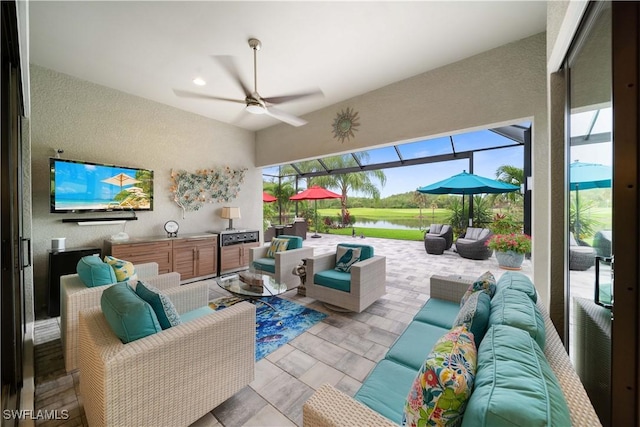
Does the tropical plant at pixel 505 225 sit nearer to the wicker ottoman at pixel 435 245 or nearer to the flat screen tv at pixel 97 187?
the wicker ottoman at pixel 435 245

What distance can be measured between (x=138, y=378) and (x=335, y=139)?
3.96 m

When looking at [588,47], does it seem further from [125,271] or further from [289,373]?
[125,271]

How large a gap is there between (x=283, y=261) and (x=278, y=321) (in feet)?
3.37

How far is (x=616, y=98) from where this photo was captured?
0.85 metres

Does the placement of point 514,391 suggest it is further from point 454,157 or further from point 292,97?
point 454,157

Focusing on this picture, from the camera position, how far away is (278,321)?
2711 mm

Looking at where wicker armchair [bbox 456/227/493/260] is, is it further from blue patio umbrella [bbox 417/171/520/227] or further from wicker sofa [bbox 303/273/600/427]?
wicker sofa [bbox 303/273/600/427]

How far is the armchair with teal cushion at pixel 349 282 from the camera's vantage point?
108 inches

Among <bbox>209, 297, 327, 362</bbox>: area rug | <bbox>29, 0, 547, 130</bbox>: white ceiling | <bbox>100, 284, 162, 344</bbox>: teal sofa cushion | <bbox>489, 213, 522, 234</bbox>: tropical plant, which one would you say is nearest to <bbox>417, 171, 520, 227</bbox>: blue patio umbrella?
<bbox>489, 213, 522, 234</bbox>: tropical plant

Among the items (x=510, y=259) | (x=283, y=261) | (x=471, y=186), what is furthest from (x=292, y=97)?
(x=510, y=259)

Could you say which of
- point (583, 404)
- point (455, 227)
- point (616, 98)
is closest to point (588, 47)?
point (616, 98)

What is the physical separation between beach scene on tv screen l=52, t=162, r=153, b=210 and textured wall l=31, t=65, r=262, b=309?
15 centimetres

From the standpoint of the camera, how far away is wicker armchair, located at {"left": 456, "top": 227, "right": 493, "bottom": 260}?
5738 mm

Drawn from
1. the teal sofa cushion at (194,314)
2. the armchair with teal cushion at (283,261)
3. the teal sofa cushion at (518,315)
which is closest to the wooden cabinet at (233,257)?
the armchair with teal cushion at (283,261)
